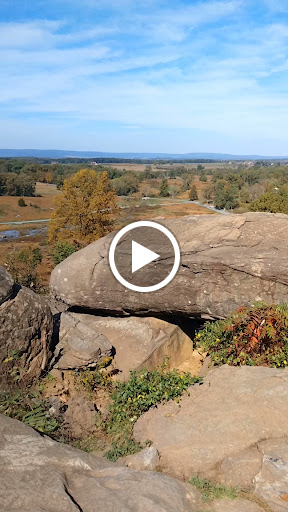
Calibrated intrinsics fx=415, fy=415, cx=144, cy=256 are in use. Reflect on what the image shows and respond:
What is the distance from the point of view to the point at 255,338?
26.0 ft

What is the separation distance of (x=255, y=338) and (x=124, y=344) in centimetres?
322

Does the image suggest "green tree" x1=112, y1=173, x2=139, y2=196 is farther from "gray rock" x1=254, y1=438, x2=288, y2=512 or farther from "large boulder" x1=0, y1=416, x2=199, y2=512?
"large boulder" x1=0, y1=416, x2=199, y2=512

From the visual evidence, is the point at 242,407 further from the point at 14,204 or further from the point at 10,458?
the point at 14,204

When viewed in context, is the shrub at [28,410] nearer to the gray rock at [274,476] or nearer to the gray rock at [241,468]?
the gray rock at [241,468]

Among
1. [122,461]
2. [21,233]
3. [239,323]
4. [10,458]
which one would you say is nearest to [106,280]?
[239,323]

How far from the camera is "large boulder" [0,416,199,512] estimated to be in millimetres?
4230

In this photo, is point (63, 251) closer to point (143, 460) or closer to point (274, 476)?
point (143, 460)

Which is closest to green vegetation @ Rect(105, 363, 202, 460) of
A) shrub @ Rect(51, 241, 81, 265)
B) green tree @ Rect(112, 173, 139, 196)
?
shrub @ Rect(51, 241, 81, 265)

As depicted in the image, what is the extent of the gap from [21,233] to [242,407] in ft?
206

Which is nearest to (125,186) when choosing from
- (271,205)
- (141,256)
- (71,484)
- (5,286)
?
(271,205)

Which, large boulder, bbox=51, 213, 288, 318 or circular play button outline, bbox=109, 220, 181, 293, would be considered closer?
large boulder, bbox=51, 213, 288, 318

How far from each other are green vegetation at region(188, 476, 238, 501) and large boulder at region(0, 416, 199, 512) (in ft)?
0.44

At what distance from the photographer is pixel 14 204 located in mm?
88062

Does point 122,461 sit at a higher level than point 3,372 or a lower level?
lower
